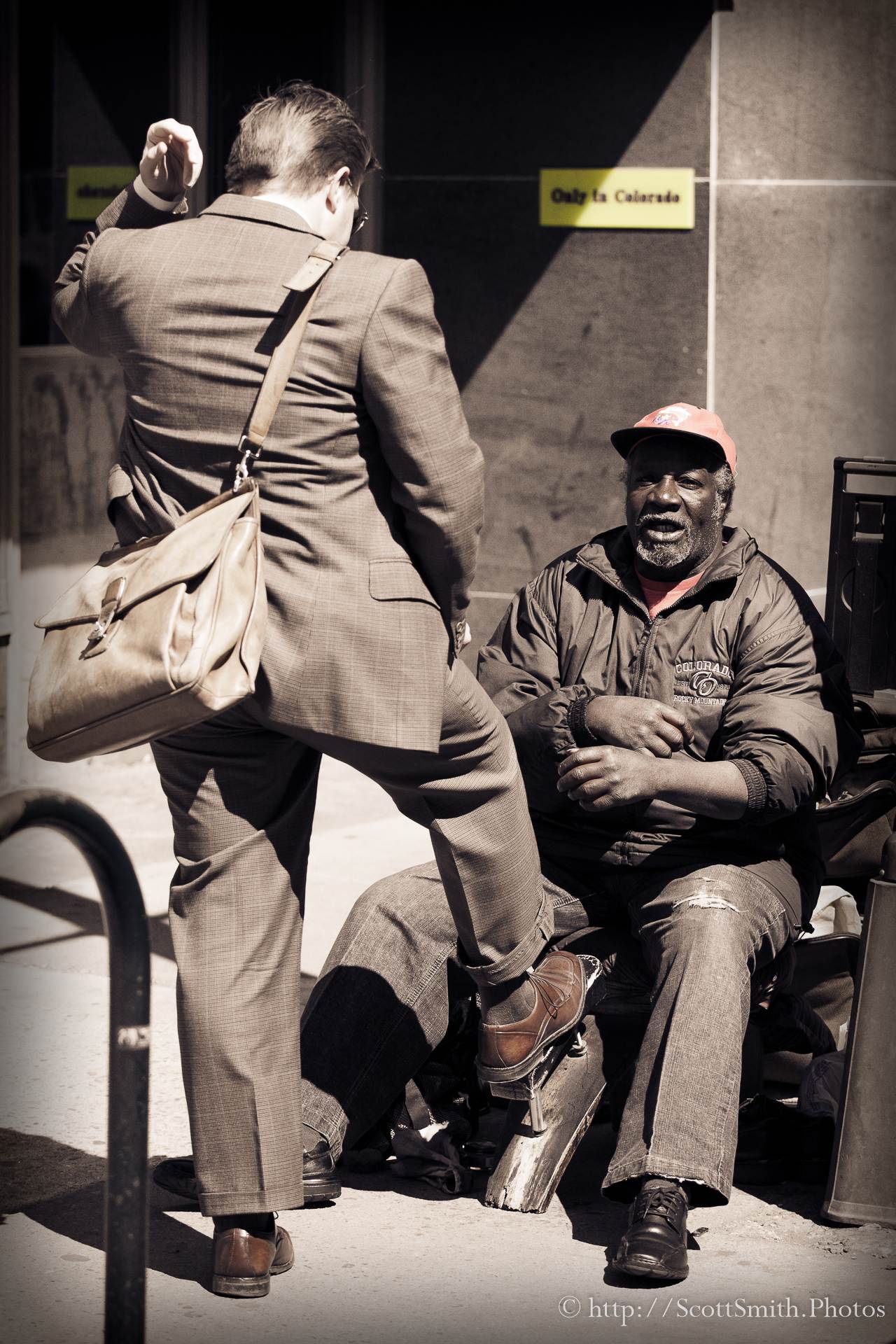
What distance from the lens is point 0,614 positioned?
7.05 meters

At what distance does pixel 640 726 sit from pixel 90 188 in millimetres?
4957

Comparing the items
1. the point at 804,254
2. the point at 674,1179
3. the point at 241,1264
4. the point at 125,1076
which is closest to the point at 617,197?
the point at 804,254

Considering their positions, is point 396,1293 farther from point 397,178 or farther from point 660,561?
point 397,178

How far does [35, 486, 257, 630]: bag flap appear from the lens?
2.85 meters

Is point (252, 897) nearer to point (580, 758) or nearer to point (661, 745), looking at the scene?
point (580, 758)

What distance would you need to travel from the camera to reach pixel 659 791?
3666mm

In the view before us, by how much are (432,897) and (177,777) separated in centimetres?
85

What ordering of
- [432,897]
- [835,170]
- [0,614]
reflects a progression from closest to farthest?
[432,897] < [0,614] < [835,170]

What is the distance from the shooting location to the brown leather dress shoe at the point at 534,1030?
3.46 metres

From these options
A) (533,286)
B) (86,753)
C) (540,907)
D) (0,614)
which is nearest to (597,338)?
(533,286)

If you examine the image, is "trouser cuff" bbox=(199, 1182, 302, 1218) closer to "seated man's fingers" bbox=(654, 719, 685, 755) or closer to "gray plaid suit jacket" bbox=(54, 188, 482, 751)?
"gray plaid suit jacket" bbox=(54, 188, 482, 751)

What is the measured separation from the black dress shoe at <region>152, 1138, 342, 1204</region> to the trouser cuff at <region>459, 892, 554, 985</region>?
48 cm

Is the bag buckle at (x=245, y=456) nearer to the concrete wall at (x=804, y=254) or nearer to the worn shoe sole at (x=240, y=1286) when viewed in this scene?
the worn shoe sole at (x=240, y=1286)

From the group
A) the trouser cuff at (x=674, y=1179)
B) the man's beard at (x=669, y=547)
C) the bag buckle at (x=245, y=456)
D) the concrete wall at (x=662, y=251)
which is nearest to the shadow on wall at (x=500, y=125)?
the concrete wall at (x=662, y=251)
